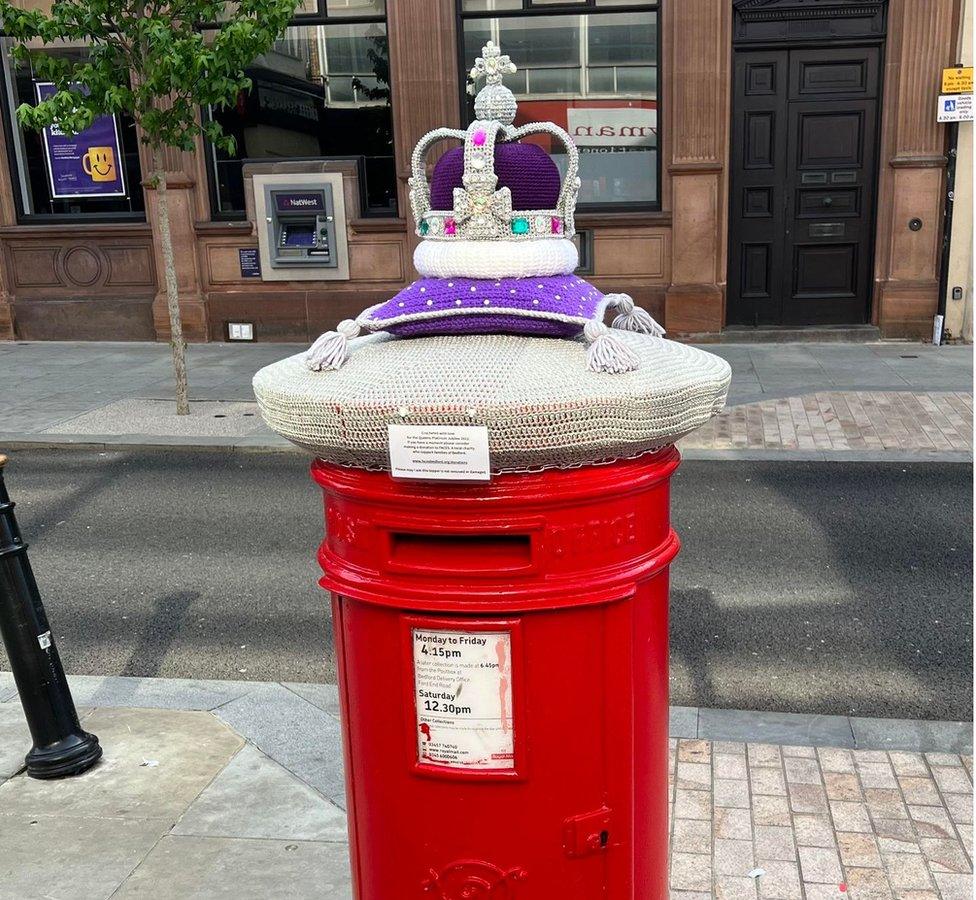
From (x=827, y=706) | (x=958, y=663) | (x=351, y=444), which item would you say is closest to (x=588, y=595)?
(x=351, y=444)

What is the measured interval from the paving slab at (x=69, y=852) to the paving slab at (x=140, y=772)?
44mm

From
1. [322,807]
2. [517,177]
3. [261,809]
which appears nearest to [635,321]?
[517,177]

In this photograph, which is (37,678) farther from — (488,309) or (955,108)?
(955,108)

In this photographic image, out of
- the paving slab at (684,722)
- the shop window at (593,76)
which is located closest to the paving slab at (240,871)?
the paving slab at (684,722)

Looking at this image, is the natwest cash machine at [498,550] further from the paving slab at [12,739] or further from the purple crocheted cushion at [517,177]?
the paving slab at [12,739]

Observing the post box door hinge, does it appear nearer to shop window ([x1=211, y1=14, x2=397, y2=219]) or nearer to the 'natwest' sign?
the 'natwest' sign

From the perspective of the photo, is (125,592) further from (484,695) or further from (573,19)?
(573,19)

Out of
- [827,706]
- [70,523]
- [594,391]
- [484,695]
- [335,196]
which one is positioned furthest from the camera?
[335,196]

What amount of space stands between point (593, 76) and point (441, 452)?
38.6 ft

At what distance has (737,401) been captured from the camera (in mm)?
9648

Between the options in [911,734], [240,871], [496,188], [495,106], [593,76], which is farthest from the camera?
[593,76]

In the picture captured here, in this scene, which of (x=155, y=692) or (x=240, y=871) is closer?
(x=240, y=871)

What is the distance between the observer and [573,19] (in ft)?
40.8

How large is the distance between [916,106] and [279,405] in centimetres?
1186
